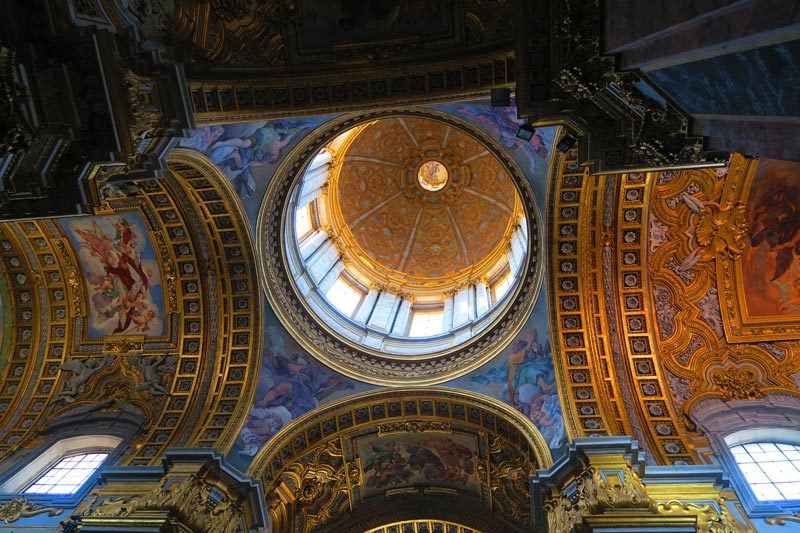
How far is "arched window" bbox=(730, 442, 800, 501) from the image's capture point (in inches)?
388

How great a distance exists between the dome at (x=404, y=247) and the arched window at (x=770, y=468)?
19.2 ft

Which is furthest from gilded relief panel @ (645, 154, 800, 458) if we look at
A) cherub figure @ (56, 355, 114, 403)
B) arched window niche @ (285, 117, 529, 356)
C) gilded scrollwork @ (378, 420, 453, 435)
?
cherub figure @ (56, 355, 114, 403)

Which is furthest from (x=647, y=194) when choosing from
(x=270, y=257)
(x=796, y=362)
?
(x=270, y=257)

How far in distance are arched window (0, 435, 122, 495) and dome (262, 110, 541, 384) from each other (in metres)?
5.82

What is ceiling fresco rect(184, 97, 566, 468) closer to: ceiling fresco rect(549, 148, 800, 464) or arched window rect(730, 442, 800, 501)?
ceiling fresco rect(549, 148, 800, 464)

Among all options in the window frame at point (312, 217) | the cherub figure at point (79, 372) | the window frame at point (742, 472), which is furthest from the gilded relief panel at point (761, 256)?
the cherub figure at point (79, 372)

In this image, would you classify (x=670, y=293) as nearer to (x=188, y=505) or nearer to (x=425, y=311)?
(x=425, y=311)

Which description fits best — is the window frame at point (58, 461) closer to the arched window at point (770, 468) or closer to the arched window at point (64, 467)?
the arched window at point (64, 467)

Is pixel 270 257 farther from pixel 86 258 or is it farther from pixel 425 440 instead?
pixel 425 440

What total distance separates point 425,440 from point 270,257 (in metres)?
7.11

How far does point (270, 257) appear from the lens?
15.1m

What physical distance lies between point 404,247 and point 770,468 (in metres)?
16.6

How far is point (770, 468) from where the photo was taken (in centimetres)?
1055

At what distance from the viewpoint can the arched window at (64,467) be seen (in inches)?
459
